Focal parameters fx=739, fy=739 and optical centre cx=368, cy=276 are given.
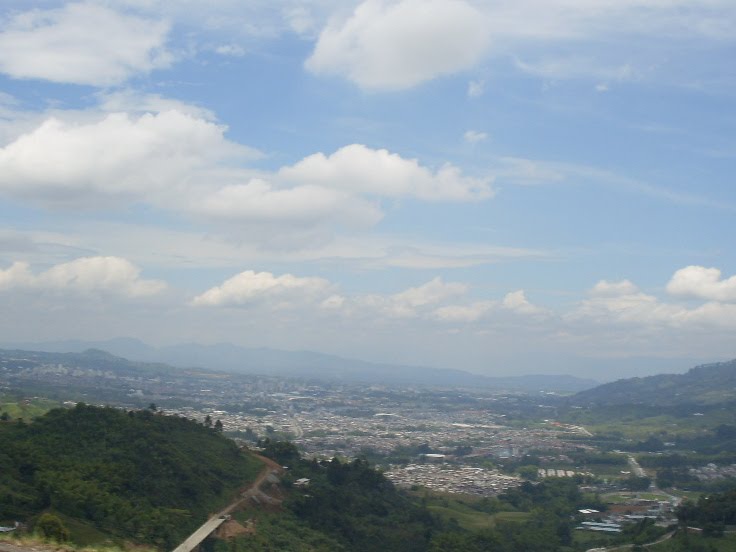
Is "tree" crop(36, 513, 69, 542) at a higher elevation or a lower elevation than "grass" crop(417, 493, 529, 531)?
higher

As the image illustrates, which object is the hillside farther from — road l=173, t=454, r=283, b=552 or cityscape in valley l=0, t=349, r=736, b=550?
cityscape in valley l=0, t=349, r=736, b=550

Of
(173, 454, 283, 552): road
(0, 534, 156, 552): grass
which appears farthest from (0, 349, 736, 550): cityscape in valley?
(0, 534, 156, 552): grass

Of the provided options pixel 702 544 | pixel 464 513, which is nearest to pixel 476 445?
pixel 464 513

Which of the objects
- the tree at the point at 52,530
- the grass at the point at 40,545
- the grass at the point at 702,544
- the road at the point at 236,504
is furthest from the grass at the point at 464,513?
the grass at the point at 40,545

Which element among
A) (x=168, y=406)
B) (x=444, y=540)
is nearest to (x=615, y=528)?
(x=444, y=540)

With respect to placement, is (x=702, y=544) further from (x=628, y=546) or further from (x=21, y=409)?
(x=21, y=409)

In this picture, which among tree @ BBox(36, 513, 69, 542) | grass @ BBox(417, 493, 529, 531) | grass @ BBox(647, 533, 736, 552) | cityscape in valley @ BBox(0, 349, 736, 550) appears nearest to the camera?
tree @ BBox(36, 513, 69, 542)
